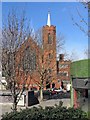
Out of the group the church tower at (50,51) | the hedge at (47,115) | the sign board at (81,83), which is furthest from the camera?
the church tower at (50,51)

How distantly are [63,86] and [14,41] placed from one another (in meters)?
39.9

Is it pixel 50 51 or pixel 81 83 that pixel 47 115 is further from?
pixel 50 51

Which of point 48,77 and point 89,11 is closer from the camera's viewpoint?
point 89,11

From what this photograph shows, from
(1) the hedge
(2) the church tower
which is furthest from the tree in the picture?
(2) the church tower

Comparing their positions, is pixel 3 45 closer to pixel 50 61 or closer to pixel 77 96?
pixel 77 96

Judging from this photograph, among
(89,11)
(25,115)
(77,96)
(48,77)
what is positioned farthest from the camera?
(48,77)

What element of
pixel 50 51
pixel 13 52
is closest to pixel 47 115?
pixel 13 52

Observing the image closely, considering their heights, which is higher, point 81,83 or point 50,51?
point 50,51

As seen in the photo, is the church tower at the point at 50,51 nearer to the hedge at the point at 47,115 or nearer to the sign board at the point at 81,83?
the sign board at the point at 81,83

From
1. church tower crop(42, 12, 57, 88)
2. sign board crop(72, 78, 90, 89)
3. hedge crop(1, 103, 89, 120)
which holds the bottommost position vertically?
hedge crop(1, 103, 89, 120)

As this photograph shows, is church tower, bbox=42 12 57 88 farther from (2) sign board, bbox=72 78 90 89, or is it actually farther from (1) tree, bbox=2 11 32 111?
(1) tree, bbox=2 11 32 111

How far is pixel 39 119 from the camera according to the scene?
7.98m

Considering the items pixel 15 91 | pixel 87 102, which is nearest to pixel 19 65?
pixel 15 91

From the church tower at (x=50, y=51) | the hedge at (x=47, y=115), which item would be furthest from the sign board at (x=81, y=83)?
the church tower at (x=50, y=51)
